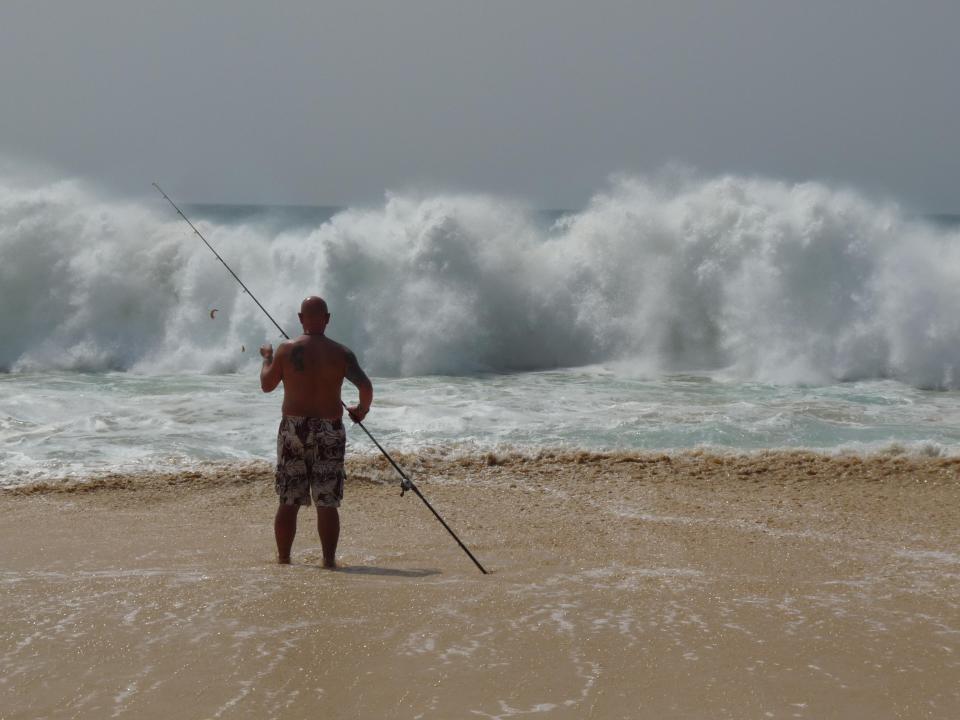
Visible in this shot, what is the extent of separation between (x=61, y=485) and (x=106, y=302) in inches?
449

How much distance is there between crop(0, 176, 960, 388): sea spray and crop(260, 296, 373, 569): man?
10162 millimetres

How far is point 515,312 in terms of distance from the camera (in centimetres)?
1789

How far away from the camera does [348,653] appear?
355 centimetres

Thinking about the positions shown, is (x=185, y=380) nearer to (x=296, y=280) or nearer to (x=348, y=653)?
(x=296, y=280)

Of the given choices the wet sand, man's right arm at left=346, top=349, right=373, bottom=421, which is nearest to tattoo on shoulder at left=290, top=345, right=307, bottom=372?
man's right arm at left=346, top=349, right=373, bottom=421

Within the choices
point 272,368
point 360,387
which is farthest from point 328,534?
point 272,368

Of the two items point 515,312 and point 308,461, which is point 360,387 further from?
point 515,312

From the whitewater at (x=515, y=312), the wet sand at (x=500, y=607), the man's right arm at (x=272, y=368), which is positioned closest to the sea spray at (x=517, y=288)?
the whitewater at (x=515, y=312)

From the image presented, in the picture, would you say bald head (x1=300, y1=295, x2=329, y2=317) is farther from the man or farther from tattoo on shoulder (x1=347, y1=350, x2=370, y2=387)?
tattoo on shoulder (x1=347, y1=350, x2=370, y2=387)

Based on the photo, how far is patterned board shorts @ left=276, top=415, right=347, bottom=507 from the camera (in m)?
5.07

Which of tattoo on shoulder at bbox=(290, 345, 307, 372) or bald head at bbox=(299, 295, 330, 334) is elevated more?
bald head at bbox=(299, 295, 330, 334)

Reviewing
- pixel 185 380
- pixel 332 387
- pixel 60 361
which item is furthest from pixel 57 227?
pixel 332 387

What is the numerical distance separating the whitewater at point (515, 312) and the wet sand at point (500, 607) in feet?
11.8

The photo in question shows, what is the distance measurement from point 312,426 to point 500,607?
4.84ft
